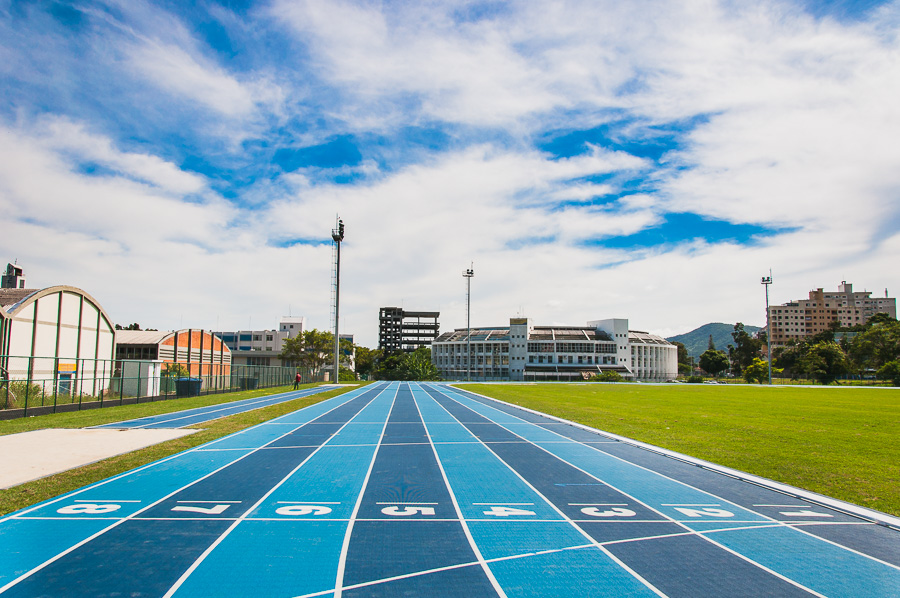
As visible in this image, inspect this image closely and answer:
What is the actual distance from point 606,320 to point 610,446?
88931 mm

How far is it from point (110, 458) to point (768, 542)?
1146cm

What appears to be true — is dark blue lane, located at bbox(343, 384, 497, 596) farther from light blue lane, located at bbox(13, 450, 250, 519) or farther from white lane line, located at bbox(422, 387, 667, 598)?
light blue lane, located at bbox(13, 450, 250, 519)

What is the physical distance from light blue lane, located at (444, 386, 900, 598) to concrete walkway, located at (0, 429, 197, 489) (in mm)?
9950

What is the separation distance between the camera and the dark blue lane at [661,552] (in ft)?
16.0

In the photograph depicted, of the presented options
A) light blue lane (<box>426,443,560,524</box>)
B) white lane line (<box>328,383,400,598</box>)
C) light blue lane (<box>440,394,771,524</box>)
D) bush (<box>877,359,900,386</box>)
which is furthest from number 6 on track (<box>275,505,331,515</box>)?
bush (<box>877,359,900,386</box>)

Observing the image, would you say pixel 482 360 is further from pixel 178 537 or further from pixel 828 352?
pixel 178 537

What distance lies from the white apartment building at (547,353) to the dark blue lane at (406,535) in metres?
79.6

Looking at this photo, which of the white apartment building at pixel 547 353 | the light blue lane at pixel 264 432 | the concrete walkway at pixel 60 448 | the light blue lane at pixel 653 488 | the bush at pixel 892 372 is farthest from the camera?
the white apartment building at pixel 547 353

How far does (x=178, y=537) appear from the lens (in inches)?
237

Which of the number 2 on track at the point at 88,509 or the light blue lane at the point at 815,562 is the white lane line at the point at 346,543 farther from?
the light blue lane at the point at 815,562

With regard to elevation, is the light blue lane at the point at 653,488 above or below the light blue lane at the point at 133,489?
below

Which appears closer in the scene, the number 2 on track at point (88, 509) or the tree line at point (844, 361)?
the number 2 on track at point (88, 509)

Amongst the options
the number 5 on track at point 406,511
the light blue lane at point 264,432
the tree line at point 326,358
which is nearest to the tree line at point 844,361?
the tree line at point 326,358

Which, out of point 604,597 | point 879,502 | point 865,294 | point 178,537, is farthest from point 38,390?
point 865,294
